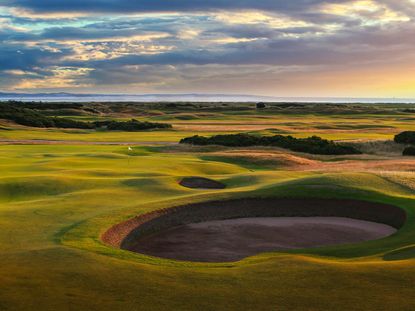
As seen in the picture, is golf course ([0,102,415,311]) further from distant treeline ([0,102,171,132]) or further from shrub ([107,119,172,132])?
distant treeline ([0,102,171,132])

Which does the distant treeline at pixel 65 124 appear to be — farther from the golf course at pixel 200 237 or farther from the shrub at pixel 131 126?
the golf course at pixel 200 237

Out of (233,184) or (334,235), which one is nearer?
(334,235)

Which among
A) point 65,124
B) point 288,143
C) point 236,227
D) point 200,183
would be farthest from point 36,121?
point 236,227

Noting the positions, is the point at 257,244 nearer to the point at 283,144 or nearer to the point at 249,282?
the point at 249,282

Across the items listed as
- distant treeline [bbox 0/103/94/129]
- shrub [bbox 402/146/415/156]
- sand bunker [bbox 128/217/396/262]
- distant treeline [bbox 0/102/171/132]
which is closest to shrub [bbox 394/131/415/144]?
shrub [bbox 402/146/415/156]

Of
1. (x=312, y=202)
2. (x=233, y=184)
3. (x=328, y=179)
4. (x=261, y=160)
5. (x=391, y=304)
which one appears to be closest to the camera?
(x=391, y=304)

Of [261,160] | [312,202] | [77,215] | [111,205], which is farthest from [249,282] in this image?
[261,160]

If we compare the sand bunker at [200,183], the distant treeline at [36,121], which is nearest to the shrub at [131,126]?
the distant treeline at [36,121]
